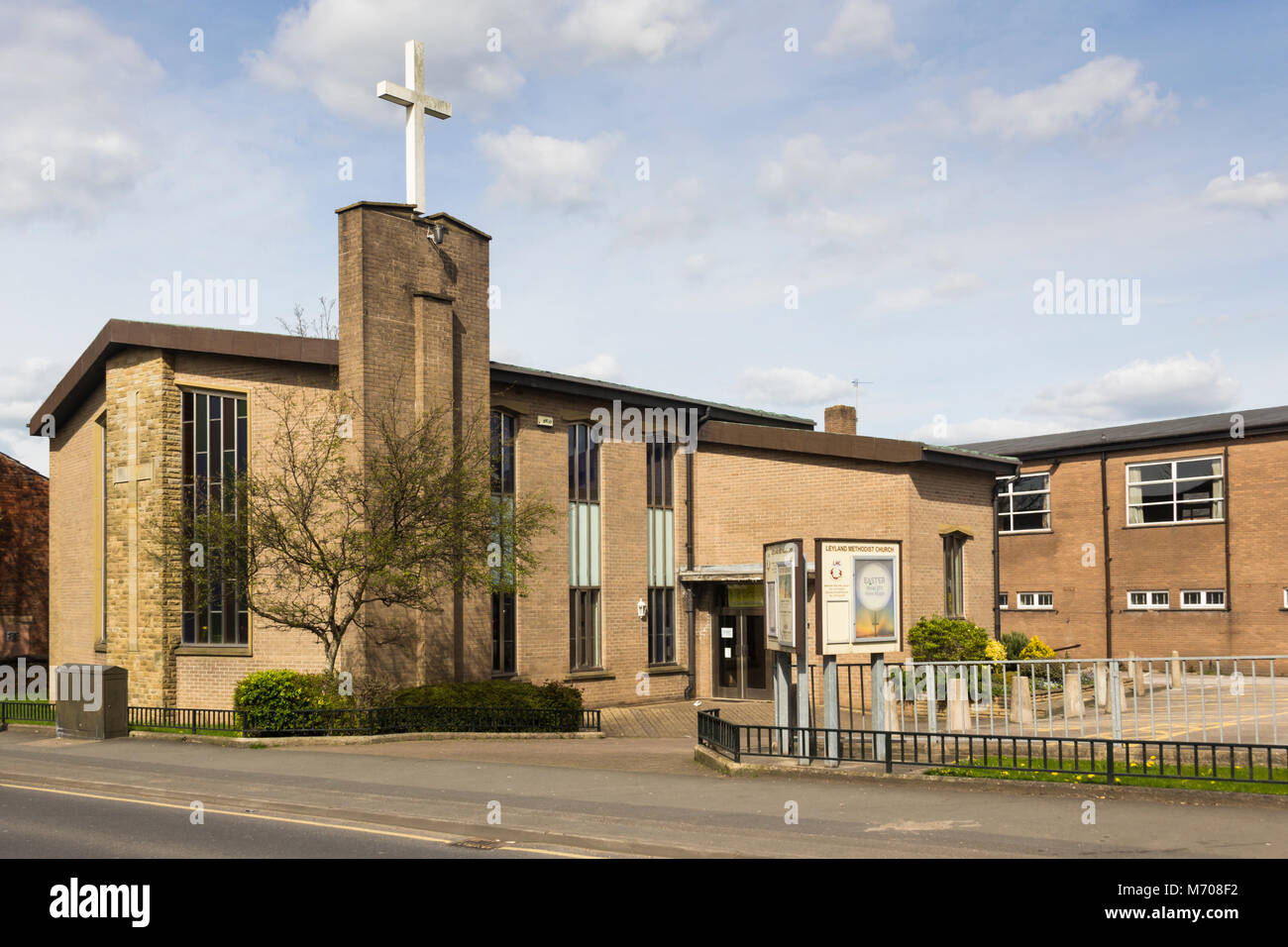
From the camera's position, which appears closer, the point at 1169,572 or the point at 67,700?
the point at 67,700

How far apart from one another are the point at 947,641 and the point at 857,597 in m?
11.8

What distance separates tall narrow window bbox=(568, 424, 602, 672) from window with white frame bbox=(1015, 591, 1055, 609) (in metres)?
19.0

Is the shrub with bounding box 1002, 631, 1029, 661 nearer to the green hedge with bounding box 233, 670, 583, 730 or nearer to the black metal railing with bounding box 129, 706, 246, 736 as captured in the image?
the green hedge with bounding box 233, 670, 583, 730

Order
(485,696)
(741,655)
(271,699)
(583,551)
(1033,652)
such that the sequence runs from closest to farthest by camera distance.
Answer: (271,699) < (485,696) < (1033,652) < (583,551) < (741,655)

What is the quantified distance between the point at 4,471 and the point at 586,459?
2313 centimetres

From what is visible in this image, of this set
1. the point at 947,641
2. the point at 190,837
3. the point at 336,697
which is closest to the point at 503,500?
the point at 336,697

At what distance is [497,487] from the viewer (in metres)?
26.6

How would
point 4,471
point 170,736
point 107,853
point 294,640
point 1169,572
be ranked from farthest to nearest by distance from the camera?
point 4,471 → point 1169,572 → point 294,640 → point 170,736 → point 107,853

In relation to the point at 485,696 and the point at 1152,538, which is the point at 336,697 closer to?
the point at 485,696

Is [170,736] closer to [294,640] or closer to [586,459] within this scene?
[294,640]


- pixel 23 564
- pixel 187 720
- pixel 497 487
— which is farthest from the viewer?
pixel 23 564

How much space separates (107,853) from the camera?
10398 millimetres

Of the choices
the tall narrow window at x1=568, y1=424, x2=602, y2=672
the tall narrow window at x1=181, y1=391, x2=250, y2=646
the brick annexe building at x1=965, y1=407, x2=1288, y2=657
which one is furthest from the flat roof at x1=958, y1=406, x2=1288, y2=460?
the tall narrow window at x1=181, y1=391, x2=250, y2=646
